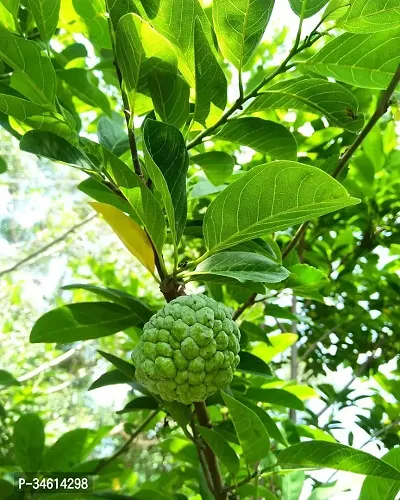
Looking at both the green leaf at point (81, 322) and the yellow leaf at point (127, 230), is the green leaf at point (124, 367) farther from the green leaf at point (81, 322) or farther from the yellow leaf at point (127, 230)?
the yellow leaf at point (127, 230)

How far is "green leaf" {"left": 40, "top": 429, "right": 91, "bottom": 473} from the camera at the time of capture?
4.79 ft

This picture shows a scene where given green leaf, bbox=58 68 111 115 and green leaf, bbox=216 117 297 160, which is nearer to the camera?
green leaf, bbox=216 117 297 160

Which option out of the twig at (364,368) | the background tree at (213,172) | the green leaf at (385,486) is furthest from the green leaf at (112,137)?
the twig at (364,368)

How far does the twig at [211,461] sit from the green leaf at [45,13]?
700mm

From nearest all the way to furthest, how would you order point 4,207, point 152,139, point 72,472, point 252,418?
1. point 152,139
2. point 252,418
3. point 72,472
4. point 4,207

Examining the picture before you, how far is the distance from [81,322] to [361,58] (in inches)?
27.0

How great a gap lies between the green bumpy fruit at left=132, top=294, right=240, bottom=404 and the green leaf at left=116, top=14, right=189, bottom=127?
331 mm

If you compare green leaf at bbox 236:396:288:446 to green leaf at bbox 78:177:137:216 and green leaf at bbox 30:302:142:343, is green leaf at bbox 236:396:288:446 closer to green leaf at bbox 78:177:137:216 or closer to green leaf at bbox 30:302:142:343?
green leaf at bbox 30:302:142:343

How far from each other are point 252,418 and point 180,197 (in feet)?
1.24

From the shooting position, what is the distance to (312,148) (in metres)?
1.73

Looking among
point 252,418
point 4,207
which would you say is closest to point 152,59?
point 252,418

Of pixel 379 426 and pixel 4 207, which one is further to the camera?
pixel 4 207

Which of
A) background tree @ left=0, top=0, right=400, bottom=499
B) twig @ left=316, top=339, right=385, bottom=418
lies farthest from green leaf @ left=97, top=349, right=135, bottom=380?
twig @ left=316, top=339, right=385, bottom=418

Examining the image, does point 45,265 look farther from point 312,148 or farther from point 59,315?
point 59,315
